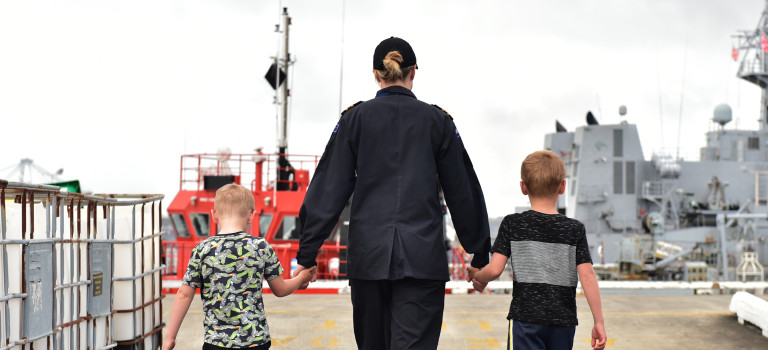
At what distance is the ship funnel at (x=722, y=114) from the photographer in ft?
153

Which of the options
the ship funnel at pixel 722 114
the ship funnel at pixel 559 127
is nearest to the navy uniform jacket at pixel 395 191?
the ship funnel at pixel 559 127

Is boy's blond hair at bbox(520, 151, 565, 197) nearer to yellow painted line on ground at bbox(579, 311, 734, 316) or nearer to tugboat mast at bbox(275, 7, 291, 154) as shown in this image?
yellow painted line on ground at bbox(579, 311, 734, 316)

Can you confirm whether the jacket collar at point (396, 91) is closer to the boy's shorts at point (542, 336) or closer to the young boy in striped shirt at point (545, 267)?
the young boy in striped shirt at point (545, 267)

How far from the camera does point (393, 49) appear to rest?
4715mm

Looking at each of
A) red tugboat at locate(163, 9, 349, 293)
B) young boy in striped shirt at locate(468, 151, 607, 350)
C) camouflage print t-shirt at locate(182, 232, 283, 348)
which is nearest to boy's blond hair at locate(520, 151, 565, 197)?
young boy in striped shirt at locate(468, 151, 607, 350)

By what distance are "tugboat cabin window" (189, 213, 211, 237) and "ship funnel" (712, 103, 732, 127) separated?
34.2 meters

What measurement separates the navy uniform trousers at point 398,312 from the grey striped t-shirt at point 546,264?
0.53 meters

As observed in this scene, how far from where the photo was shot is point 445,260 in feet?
14.8

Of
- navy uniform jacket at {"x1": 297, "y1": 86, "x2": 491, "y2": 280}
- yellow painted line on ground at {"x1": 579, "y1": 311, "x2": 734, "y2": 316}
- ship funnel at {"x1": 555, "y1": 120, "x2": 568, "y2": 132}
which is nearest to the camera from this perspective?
navy uniform jacket at {"x1": 297, "y1": 86, "x2": 491, "y2": 280}

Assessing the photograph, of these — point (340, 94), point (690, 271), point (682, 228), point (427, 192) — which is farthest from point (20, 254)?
A: point (682, 228)

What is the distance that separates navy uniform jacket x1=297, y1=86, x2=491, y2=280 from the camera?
4434mm

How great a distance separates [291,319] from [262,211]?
13.5m

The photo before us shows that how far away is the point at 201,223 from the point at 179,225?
2.49 ft

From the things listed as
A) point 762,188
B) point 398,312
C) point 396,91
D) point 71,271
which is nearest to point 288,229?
point 71,271
